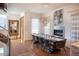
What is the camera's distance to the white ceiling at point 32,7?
79.6 inches

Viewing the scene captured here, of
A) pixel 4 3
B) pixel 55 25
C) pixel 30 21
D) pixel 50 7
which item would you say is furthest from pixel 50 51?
pixel 4 3

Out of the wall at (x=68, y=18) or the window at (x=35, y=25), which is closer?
the wall at (x=68, y=18)

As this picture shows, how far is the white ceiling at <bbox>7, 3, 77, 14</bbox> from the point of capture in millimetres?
2021

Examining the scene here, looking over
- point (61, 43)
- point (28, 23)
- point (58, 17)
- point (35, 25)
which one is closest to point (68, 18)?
point (58, 17)

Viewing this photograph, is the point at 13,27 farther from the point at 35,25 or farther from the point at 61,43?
the point at 61,43

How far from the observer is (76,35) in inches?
79.8

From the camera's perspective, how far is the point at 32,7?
80.6 inches

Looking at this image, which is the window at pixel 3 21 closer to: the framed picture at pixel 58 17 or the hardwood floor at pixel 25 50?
the hardwood floor at pixel 25 50

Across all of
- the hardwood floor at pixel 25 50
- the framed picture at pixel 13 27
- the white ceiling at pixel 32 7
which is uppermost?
the white ceiling at pixel 32 7

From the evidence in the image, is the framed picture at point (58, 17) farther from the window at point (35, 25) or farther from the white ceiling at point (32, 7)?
the window at point (35, 25)

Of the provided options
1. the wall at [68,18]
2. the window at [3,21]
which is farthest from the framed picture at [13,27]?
the wall at [68,18]

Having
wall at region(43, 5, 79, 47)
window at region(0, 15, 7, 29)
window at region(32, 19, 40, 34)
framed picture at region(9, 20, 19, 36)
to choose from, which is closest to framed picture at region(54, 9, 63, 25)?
wall at region(43, 5, 79, 47)

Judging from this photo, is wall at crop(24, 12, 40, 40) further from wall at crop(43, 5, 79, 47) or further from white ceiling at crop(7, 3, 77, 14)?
wall at crop(43, 5, 79, 47)

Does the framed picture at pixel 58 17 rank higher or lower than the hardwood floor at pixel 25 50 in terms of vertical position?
higher
